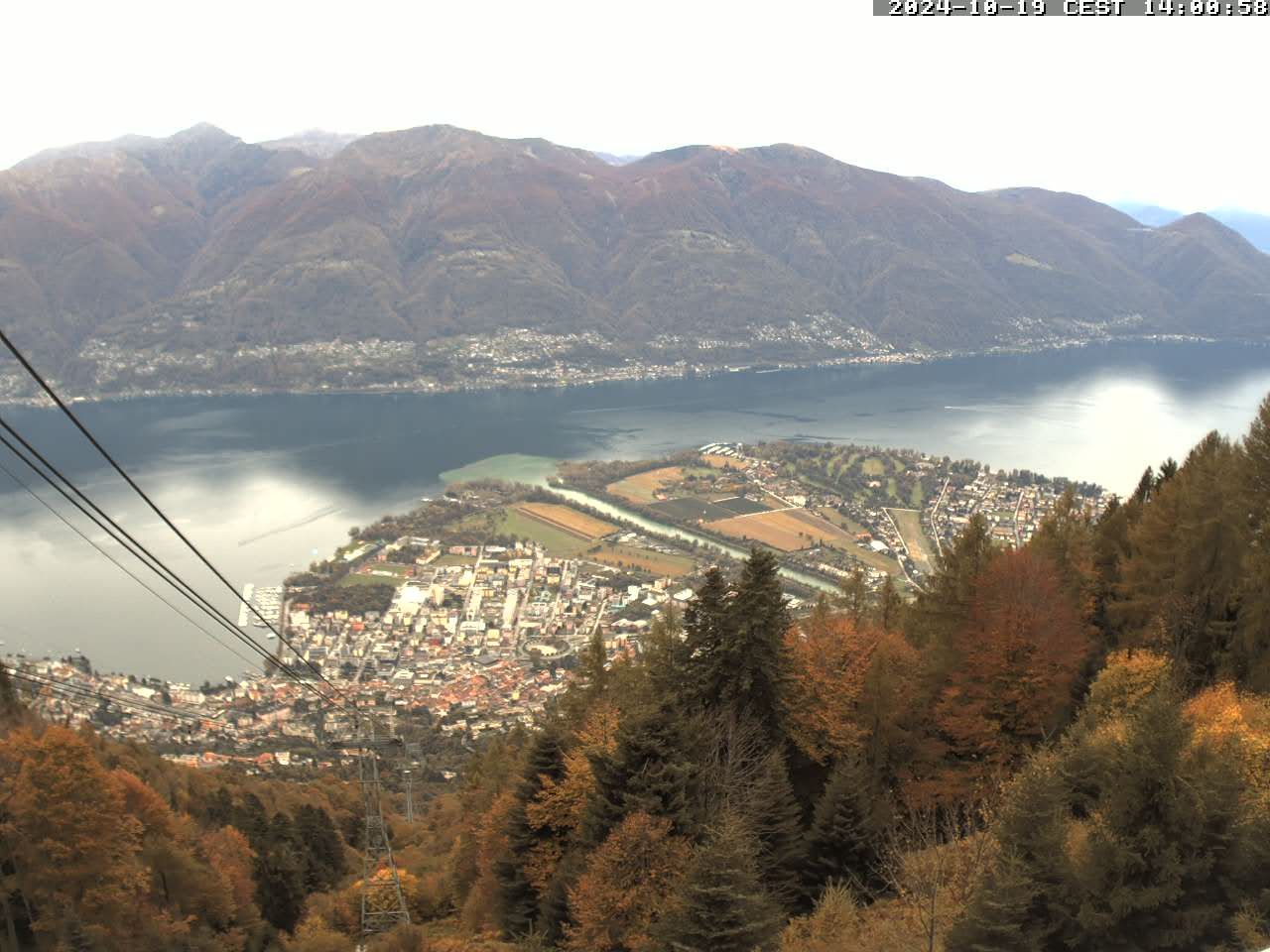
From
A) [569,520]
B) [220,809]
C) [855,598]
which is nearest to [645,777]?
[855,598]

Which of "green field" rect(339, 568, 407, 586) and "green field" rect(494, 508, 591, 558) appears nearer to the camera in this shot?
"green field" rect(339, 568, 407, 586)

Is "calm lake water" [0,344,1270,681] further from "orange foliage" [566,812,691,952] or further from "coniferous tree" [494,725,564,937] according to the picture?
"orange foliage" [566,812,691,952]

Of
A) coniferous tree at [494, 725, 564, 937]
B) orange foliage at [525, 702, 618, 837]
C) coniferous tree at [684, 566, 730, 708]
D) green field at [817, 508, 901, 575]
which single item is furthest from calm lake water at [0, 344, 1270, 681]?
coniferous tree at [684, 566, 730, 708]

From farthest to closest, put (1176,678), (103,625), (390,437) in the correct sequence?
(390,437), (103,625), (1176,678)

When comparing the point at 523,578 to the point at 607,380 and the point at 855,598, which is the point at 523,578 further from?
the point at 607,380

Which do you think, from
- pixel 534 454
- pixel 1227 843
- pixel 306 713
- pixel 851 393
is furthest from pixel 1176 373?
pixel 1227 843

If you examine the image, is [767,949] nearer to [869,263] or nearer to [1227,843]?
[1227,843]
